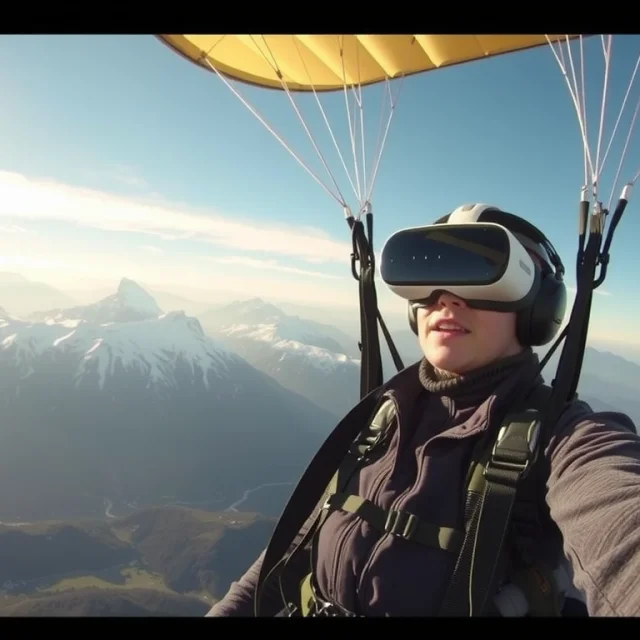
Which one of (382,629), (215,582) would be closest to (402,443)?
(382,629)

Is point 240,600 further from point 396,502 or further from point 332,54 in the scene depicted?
point 332,54

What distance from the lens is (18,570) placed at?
75.8 meters

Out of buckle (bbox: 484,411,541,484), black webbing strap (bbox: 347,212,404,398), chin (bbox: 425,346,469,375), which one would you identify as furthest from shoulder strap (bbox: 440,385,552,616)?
black webbing strap (bbox: 347,212,404,398)

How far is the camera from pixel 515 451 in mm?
1591

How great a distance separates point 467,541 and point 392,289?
3.95 ft

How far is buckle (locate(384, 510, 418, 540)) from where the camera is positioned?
1.66 metres

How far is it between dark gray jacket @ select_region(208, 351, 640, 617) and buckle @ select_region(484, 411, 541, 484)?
9 centimetres

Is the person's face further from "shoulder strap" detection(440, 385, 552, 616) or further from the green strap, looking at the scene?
the green strap

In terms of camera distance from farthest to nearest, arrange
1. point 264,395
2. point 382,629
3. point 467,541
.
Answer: point 264,395
point 467,541
point 382,629

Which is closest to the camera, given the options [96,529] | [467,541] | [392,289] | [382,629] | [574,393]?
[382,629]

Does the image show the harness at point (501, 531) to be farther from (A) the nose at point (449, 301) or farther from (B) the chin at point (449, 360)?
(A) the nose at point (449, 301)

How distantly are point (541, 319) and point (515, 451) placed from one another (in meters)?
0.77

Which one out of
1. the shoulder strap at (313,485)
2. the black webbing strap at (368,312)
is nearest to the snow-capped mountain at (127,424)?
the black webbing strap at (368,312)
